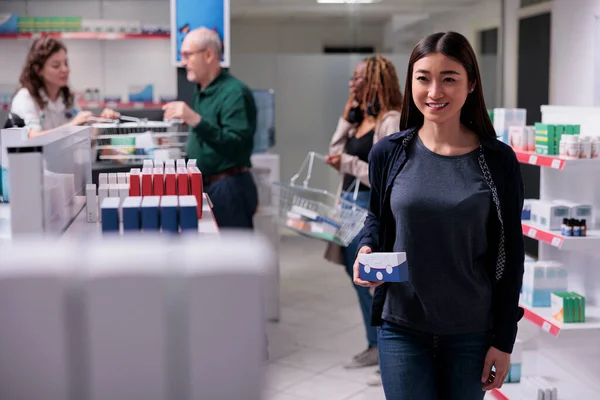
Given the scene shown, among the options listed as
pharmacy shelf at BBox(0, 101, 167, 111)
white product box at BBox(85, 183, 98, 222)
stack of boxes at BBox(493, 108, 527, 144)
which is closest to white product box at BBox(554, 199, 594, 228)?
stack of boxes at BBox(493, 108, 527, 144)

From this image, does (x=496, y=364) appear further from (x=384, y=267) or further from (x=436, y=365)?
(x=384, y=267)

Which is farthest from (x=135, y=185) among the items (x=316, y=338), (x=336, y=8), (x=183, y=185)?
(x=336, y=8)

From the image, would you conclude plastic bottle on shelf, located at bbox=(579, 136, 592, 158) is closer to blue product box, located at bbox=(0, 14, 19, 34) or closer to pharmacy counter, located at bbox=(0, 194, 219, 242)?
pharmacy counter, located at bbox=(0, 194, 219, 242)

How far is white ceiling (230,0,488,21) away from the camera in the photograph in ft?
28.8

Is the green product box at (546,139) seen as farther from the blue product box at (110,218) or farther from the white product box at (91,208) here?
the blue product box at (110,218)

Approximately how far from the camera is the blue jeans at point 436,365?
231 cm

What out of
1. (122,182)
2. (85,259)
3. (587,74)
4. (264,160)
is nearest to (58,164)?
(122,182)

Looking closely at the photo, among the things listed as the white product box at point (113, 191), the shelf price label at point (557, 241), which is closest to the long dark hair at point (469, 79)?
the white product box at point (113, 191)

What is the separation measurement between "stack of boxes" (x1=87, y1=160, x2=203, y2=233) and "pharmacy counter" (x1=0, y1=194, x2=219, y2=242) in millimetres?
32

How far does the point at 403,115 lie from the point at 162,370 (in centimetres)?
144

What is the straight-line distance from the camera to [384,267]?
7.33ft

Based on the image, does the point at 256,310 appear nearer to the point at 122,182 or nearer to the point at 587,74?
the point at 122,182

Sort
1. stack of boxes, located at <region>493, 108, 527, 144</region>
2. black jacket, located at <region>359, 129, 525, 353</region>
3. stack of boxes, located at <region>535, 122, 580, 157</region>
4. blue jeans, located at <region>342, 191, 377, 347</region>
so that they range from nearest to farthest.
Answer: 1. black jacket, located at <region>359, 129, 525, 353</region>
2. stack of boxes, located at <region>535, 122, 580, 157</region>
3. stack of boxes, located at <region>493, 108, 527, 144</region>
4. blue jeans, located at <region>342, 191, 377, 347</region>

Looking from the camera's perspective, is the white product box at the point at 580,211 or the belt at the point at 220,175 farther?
A: the belt at the point at 220,175
